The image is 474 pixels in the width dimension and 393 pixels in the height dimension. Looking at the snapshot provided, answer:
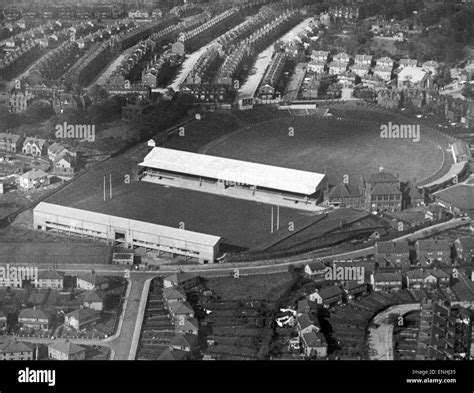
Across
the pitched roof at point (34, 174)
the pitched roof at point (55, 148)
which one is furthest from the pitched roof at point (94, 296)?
the pitched roof at point (55, 148)

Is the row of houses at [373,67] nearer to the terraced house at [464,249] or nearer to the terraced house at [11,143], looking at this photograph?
the terraced house at [11,143]

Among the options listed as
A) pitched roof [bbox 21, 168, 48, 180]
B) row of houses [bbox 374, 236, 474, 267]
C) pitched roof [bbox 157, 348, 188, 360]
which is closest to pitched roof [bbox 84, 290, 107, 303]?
pitched roof [bbox 157, 348, 188, 360]

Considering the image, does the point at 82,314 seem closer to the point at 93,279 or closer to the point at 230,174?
the point at 93,279

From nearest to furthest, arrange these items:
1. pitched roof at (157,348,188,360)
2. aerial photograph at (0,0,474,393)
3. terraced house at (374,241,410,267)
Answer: pitched roof at (157,348,188,360), aerial photograph at (0,0,474,393), terraced house at (374,241,410,267)

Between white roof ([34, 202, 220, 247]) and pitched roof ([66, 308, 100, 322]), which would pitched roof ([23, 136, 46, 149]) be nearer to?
white roof ([34, 202, 220, 247])

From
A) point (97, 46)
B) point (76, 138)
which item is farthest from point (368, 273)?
point (97, 46)
